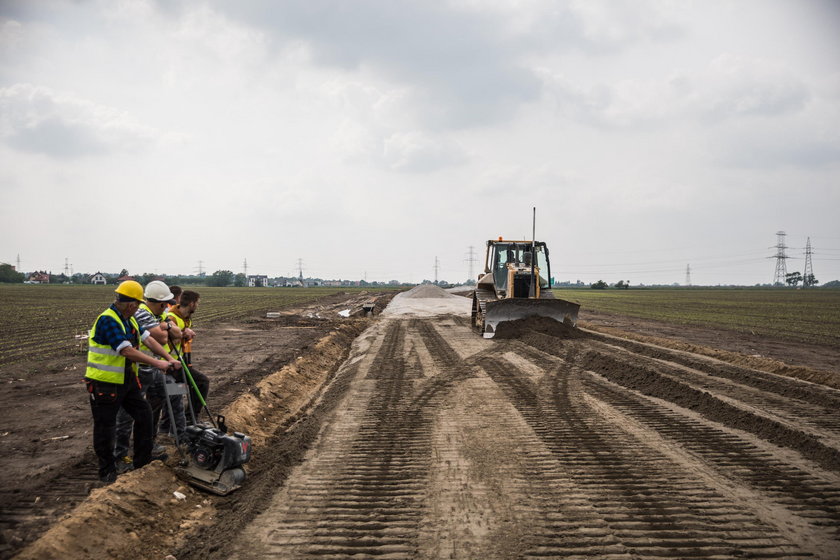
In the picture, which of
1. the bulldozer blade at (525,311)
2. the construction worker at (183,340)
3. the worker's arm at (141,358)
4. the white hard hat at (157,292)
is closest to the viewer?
the worker's arm at (141,358)

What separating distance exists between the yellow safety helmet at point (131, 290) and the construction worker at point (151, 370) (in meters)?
0.48

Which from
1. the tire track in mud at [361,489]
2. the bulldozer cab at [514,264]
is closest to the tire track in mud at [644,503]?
the tire track in mud at [361,489]

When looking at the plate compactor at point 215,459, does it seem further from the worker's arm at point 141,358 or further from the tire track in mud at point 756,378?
the tire track in mud at point 756,378

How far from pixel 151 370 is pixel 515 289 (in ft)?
40.5

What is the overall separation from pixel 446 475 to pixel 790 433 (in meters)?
4.09

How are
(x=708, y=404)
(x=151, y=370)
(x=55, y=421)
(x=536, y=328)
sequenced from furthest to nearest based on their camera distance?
(x=536, y=328)
(x=708, y=404)
(x=55, y=421)
(x=151, y=370)

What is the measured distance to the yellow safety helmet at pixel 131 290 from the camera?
14.7 ft

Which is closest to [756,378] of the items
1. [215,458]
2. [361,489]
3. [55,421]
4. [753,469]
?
[753,469]

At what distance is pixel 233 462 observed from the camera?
177 inches

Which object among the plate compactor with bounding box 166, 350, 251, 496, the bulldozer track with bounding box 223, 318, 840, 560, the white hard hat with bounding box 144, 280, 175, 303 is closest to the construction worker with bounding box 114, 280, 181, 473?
the white hard hat with bounding box 144, 280, 175, 303

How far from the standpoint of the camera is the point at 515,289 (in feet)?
53.2

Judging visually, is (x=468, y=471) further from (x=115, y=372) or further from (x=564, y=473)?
(x=115, y=372)

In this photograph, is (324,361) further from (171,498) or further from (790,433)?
(790,433)

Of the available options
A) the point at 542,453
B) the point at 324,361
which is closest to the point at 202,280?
the point at 324,361
